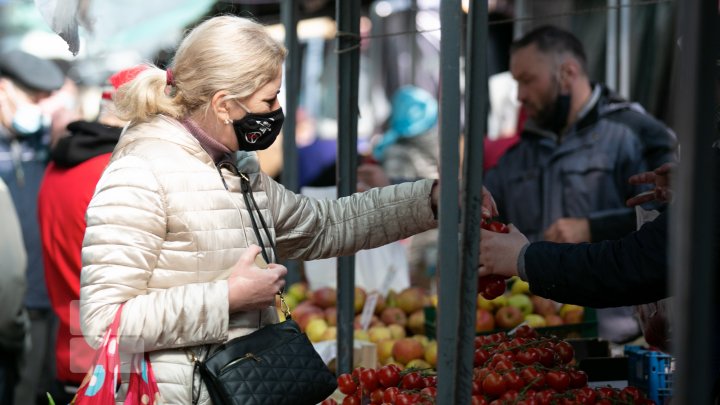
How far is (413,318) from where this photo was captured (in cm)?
457

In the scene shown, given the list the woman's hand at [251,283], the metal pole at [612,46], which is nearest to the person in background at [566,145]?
the metal pole at [612,46]

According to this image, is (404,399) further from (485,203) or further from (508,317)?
(508,317)

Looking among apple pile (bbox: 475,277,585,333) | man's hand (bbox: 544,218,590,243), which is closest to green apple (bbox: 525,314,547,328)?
apple pile (bbox: 475,277,585,333)

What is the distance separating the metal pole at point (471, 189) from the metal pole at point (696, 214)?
0.73 m

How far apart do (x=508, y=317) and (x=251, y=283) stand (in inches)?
82.3

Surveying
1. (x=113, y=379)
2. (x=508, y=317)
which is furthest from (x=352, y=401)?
(x=508, y=317)

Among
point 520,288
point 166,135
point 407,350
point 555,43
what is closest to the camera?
point 166,135

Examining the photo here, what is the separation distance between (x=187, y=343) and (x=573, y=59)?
3369mm

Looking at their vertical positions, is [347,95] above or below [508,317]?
above

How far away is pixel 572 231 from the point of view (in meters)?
4.50

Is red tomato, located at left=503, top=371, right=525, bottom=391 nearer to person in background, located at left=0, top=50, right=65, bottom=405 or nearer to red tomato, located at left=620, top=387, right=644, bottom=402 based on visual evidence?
red tomato, located at left=620, top=387, right=644, bottom=402

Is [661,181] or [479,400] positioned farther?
[661,181]

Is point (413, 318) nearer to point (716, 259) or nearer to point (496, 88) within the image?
point (716, 259)

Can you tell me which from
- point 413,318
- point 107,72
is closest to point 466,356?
point 413,318
